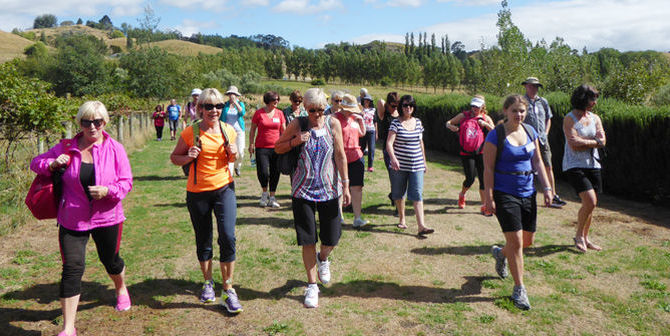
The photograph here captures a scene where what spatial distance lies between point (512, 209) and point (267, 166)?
172 inches

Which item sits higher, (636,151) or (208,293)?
(636,151)

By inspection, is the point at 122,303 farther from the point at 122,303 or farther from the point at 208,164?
the point at 208,164

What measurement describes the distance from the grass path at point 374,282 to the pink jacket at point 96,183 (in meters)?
0.94

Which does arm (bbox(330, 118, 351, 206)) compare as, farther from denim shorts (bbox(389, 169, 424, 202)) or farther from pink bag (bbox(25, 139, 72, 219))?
pink bag (bbox(25, 139, 72, 219))

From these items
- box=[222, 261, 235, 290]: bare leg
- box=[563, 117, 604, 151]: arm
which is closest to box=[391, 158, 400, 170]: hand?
box=[563, 117, 604, 151]: arm

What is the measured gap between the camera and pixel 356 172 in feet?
21.5

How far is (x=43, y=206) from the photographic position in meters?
3.46

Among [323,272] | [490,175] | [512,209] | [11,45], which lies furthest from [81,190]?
[11,45]

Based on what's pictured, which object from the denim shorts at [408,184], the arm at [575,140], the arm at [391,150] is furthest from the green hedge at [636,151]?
the arm at [391,150]

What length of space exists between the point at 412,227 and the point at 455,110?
10.0m

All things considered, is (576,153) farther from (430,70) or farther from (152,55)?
(430,70)

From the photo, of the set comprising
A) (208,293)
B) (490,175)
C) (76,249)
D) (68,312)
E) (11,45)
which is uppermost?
(11,45)

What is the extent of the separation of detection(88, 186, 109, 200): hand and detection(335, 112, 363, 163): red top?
3.33 meters

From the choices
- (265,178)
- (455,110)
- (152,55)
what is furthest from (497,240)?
(152,55)
